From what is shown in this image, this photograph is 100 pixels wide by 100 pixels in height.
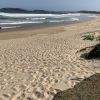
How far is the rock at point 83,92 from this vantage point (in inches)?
207

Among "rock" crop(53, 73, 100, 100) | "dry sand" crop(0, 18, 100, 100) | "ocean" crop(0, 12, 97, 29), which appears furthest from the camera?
"ocean" crop(0, 12, 97, 29)

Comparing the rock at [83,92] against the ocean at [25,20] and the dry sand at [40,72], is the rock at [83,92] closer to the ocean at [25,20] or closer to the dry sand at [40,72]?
the dry sand at [40,72]

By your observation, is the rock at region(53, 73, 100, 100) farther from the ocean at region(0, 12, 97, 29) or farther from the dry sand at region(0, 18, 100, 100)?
the ocean at region(0, 12, 97, 29)

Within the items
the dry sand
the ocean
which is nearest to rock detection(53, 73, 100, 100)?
the dry sand

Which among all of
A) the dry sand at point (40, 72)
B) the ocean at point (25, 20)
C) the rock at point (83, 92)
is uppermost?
the rock at point (83, 92)

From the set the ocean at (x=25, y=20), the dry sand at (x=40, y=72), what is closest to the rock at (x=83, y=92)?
the dry sand at (x=40, y=72)

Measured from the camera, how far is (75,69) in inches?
313

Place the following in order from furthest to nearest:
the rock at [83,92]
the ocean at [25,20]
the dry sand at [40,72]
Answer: the ocean at [25,20] → the dry sand at [40,72] → the rock at [83,92]

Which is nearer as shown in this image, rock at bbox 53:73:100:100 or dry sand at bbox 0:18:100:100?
rock at bbox 53:73:100:100

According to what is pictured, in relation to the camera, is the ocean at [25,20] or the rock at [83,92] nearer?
the rock at [83,92]

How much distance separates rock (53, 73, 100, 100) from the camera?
5270mm

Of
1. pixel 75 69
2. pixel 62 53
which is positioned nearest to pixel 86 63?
pixel 75 69

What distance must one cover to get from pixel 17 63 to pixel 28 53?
6.40 feet

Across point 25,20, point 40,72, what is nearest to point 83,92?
point 40,72
